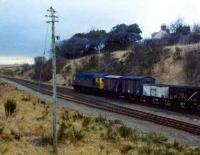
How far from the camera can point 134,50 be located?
273 feet

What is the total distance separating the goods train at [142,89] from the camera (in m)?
40.2

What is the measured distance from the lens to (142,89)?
159 feet

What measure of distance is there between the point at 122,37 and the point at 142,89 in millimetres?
64856

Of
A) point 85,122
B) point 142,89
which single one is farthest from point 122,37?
point 85,122

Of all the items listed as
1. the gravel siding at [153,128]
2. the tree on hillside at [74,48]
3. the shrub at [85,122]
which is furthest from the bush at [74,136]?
the tree on hillside at [74,48]

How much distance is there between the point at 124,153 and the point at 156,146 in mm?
2551

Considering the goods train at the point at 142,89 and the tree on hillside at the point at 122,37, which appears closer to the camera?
the goods train at the point at 142,89

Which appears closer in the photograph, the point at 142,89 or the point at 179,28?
the point at 142,89

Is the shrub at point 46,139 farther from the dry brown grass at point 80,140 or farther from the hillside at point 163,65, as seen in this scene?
the hillside at point 163,65

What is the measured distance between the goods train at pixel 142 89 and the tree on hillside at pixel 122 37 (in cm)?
4481

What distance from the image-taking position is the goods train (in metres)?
40.2

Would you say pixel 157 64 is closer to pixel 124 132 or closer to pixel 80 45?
pixel 124 132

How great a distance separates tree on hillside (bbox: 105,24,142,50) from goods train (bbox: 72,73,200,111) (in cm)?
4481

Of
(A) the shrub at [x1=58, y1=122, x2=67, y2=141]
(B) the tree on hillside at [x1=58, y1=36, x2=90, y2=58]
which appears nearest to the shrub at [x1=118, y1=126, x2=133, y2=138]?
(A) the shrub at [x1=58, y1=122, x2=67, y2=141]
